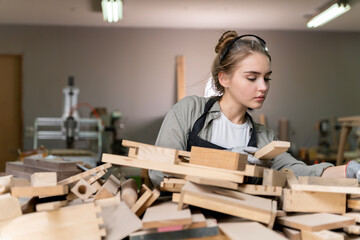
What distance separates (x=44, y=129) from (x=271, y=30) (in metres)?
5.48

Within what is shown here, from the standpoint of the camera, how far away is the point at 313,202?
5.09 feet

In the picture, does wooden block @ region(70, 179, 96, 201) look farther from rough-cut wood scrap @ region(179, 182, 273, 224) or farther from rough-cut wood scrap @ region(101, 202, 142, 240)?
rough-cut wood scrap @ region(179, 182, 273, 224)

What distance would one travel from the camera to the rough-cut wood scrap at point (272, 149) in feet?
5.07

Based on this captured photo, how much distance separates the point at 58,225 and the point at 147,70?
8.46 m

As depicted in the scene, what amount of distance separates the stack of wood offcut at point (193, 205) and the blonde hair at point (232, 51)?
556 mm

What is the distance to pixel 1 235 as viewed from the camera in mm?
1400

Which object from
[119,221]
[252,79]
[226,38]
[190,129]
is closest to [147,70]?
[226,38]

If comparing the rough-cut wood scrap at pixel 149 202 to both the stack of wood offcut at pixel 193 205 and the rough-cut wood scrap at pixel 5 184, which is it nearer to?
the stack of wood offcut at pixel 193 205

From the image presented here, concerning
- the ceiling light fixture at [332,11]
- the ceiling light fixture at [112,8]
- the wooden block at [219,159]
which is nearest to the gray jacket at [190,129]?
the wooden block at [219,159]

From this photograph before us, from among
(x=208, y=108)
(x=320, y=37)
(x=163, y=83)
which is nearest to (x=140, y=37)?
(x=163, y=83)

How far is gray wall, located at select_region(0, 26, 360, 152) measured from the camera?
376 inches

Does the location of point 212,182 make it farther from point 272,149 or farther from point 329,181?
point 329,181

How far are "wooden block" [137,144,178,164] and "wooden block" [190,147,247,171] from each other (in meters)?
0.09

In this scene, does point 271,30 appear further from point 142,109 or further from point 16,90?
point 16,90
